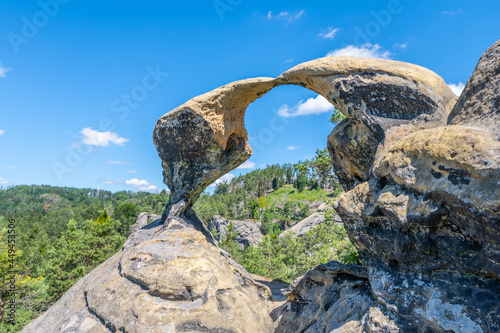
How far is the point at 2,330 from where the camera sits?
15.1 meters

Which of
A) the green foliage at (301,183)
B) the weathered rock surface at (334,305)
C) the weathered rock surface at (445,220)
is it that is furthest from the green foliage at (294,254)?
the green foliage at (301,183)

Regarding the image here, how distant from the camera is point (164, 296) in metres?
6.89

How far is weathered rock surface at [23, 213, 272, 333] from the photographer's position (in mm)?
6375

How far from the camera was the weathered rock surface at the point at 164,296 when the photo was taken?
20.9 ft

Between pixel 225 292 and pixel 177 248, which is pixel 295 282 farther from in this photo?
pixel 177 248

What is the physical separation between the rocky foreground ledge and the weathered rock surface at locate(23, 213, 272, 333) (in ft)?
0.11

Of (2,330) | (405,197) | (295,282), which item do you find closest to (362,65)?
(405,197)

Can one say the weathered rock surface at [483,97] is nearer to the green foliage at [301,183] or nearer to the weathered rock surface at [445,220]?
the weathered rock surface at [445,220]

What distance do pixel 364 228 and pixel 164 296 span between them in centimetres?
493

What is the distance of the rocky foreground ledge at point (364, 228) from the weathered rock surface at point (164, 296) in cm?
3

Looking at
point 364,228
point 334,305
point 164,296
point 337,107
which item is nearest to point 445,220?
point 364,228

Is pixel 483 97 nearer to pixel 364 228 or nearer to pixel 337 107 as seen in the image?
pixel 364 228

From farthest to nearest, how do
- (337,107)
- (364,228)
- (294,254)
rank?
(294,254), (337,107), (364,228)

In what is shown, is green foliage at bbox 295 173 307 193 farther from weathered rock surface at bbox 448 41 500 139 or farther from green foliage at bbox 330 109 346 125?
weathered rock surface at bbox 448 41 500 139
